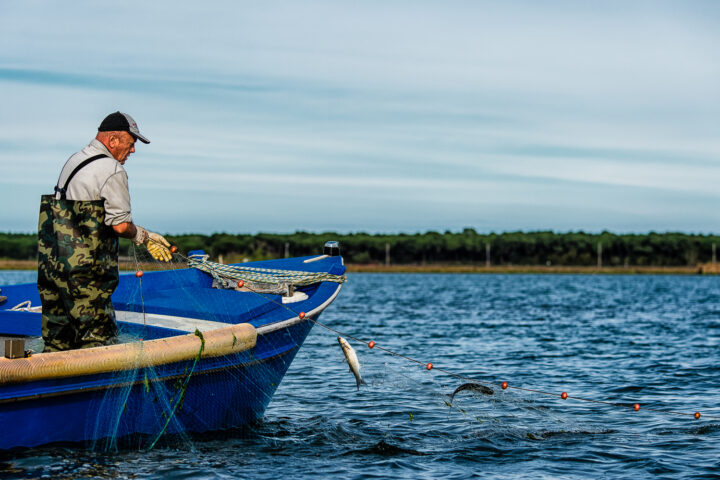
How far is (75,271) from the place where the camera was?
7.16 metres

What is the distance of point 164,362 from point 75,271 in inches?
45.1

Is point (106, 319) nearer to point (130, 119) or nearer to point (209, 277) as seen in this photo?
point (130, 119)

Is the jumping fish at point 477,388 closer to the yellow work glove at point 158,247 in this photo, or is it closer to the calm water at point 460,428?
the calm water at point 460,428

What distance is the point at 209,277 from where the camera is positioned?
1177 cm

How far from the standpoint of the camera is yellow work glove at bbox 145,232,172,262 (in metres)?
7.54

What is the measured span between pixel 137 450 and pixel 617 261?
145238 mm

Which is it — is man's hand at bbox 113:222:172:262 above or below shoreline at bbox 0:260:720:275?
above

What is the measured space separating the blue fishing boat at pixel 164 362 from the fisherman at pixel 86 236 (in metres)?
0.53

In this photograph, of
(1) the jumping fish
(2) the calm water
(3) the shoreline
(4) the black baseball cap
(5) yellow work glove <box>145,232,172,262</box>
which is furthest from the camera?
(3) the shoreline

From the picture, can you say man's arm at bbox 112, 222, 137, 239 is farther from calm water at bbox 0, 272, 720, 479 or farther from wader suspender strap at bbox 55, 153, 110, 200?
calm water at bbox 0, 272, 720, 479

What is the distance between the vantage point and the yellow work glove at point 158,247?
7543 mm

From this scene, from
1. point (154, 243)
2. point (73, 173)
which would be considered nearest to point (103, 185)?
point (73, 173)

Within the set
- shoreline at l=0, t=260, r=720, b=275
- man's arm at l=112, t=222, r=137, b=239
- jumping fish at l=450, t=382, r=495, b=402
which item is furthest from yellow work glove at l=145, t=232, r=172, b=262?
shoreline at l=0, t=260, r=720, b=275

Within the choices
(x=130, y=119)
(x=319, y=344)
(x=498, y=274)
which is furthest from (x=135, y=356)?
(x=498, y=274)
